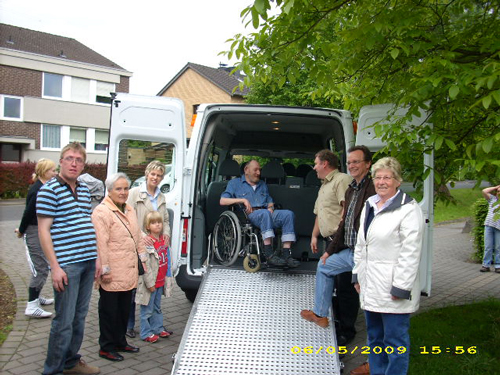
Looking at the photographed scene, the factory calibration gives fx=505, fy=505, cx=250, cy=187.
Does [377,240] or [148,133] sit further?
[148,133]

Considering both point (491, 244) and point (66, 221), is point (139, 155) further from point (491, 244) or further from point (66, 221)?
point (491, 244)

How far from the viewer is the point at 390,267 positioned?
374 centimetres

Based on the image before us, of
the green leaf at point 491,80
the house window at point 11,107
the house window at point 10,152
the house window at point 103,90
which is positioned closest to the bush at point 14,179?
the house window at point 10,152

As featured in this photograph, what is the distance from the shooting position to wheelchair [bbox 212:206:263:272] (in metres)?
5.73

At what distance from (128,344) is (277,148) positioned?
4454 mm

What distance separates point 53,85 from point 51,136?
3448mm

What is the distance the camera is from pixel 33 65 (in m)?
32.3

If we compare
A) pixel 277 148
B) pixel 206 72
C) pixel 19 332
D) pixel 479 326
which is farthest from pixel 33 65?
pixel 479 326

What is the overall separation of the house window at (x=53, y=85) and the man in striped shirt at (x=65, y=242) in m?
31.8

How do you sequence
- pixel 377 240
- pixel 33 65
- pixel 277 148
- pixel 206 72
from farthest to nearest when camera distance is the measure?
pixel 206 72
pixel 33 65
pixel 277 148
pixel 377 240

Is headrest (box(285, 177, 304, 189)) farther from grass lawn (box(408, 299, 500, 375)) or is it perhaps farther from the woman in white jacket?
the woman in white jacket

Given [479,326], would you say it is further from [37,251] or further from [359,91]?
[37,251]

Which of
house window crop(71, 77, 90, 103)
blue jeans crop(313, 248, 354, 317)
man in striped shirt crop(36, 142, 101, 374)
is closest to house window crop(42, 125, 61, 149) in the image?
house window crop(71, 77, 90, 103)

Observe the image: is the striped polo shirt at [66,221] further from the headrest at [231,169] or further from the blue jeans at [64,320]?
the headrest at [231,169]
